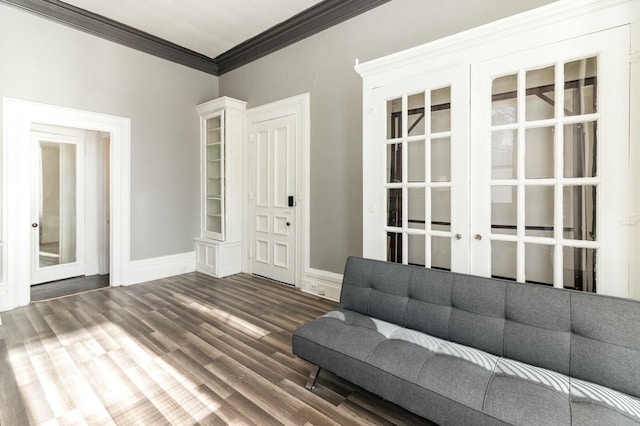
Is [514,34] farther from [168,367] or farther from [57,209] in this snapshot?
[57,209]

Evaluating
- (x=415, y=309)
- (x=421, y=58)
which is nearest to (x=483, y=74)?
(x=421, y=58)

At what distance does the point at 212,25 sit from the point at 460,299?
4503mm

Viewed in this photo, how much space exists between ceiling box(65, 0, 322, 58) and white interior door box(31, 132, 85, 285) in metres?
2.05

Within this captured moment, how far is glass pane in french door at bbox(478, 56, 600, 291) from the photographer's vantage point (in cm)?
182

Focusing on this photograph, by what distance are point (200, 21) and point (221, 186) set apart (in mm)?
2278

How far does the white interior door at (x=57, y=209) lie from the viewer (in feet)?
14.2

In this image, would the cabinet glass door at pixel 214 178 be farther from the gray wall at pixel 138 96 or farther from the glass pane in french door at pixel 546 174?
the glass pane in french door at pixel 546 174

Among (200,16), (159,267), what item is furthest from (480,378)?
(200,16)

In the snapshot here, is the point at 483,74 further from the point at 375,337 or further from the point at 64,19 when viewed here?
the point at 64,19

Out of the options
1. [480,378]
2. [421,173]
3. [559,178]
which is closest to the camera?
[480,378]

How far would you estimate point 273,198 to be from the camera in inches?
177

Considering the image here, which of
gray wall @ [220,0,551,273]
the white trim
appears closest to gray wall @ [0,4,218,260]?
gray wall @ [220,0,551,273]

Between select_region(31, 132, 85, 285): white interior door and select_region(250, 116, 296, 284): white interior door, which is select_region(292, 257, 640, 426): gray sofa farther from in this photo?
select_region(31, 132, 85, 285): white interior door

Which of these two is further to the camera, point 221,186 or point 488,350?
point 221,186
